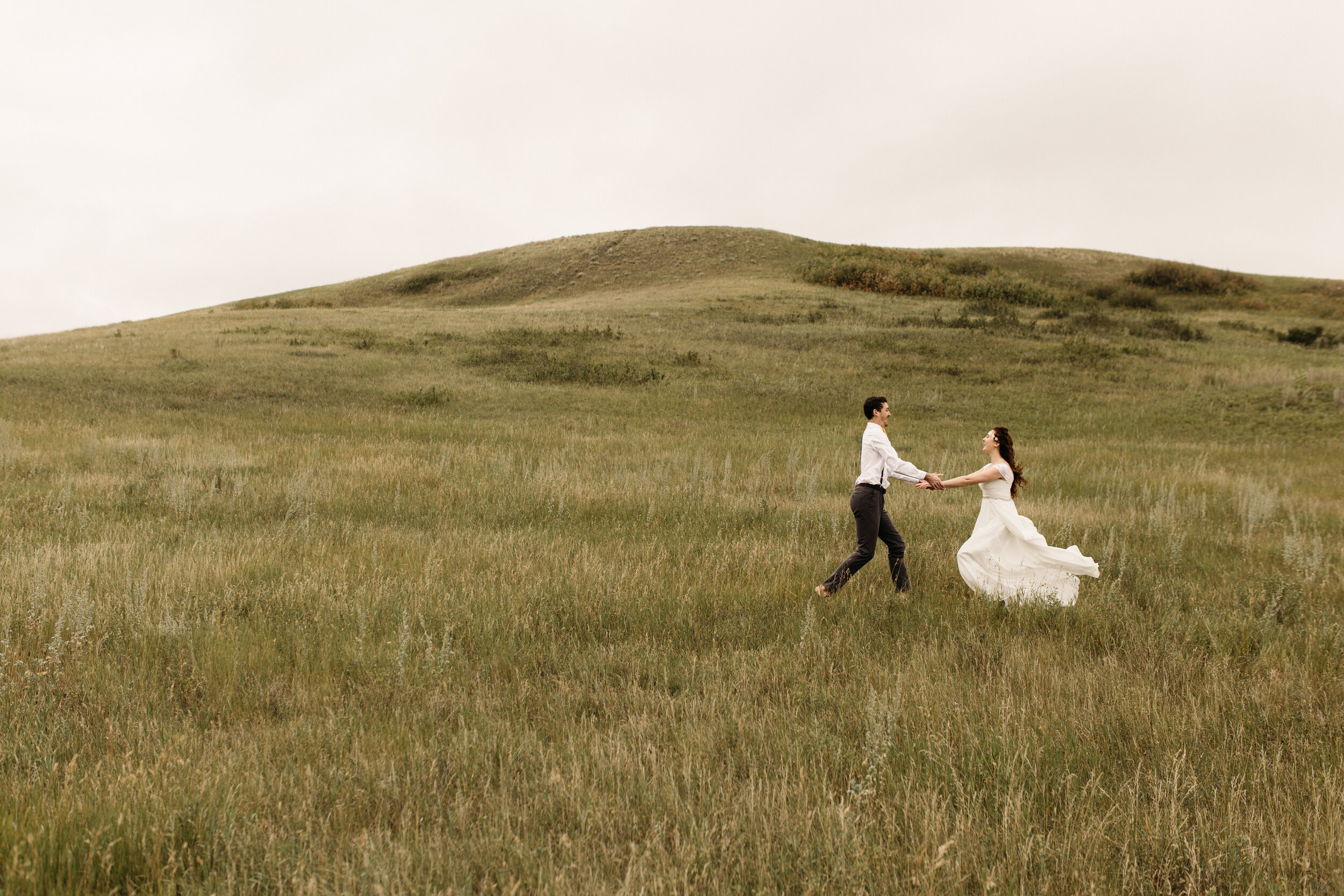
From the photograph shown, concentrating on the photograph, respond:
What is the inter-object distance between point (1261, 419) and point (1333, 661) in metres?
17.7

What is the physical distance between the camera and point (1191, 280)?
61062mm

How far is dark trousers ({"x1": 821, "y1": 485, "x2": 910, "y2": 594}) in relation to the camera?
6633 millimetres

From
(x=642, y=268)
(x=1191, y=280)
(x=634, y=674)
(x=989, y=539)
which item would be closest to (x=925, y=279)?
(x=642, y=268)

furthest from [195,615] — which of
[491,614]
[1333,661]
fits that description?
[1333,661]

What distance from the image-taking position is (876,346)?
30.6m

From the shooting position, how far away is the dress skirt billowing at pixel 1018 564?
627cm

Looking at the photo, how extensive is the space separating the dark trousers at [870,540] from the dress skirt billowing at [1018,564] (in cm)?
56

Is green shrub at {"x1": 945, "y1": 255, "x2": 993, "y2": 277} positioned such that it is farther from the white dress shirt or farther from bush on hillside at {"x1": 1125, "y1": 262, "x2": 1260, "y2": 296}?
the white dress shirt

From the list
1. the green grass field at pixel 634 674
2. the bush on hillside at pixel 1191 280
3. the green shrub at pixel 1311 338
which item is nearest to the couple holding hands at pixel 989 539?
the green grass field at pixel 634 674

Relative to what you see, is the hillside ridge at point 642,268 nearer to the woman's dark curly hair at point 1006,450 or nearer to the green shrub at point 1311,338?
the green shrub at point 1311,338

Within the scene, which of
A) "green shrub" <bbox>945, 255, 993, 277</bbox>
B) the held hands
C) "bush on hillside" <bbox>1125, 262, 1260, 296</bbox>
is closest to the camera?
the held hands

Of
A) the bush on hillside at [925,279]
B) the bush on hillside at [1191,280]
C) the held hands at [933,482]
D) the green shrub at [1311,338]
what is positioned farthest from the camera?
the bush on hillside at [1191,280]

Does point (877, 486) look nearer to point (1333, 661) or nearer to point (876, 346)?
point (1333, 661)

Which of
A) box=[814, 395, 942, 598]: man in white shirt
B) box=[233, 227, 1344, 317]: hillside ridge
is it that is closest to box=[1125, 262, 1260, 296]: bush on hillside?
box=[233, 227, 1344, 317]: hillside ridge
